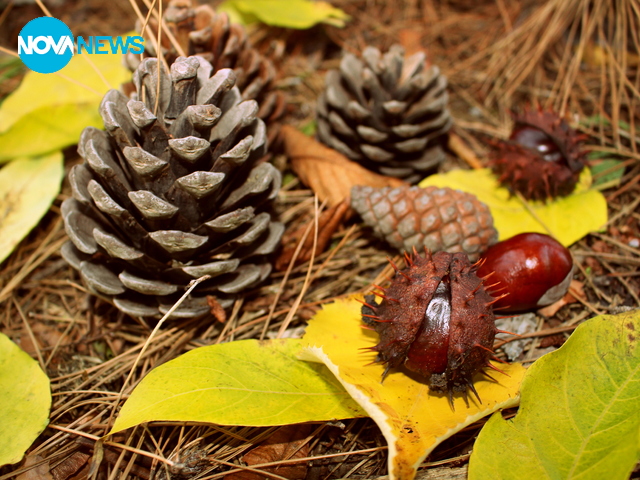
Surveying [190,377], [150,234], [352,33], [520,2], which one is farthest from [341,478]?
[520,2]

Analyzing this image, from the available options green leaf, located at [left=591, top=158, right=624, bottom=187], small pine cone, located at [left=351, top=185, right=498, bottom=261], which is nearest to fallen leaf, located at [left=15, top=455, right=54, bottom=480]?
small pine cone, located at [left=351, top=185, right=498, bottom=261]

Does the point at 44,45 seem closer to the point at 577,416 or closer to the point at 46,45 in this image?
the point at 46,45

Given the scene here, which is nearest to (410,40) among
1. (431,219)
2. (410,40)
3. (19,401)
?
(410,40)

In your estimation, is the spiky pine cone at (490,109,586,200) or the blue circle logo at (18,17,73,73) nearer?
the blue circle logo at (18,17,73,73)

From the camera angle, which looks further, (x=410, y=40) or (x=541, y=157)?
(x=410, y=40)

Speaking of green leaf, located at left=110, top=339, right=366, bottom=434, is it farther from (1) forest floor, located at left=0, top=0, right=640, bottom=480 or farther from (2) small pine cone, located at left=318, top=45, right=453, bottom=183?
(2) small pine cone, located at left=318, top=45, right=453, bottom=183

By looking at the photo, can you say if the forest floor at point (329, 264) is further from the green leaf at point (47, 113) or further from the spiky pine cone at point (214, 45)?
the spiky pine cone at point (214, 45)

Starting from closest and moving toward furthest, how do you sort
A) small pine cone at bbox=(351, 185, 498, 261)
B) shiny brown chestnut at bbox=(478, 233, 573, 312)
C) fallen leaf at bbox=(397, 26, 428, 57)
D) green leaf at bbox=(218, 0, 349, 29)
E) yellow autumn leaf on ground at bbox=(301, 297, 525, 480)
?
yellow autumn leaf on ground at bbox=(301, 297, 525, 480) → shiny brown chestnut at bbox=(478, 233, 573, 312) → small pine cone at bbox=(351, 185, 498, 261) → green leaf at bbox=(218, 0, 349, 29) → fallen leaf at bbox=(397, 26, 428, 57)
